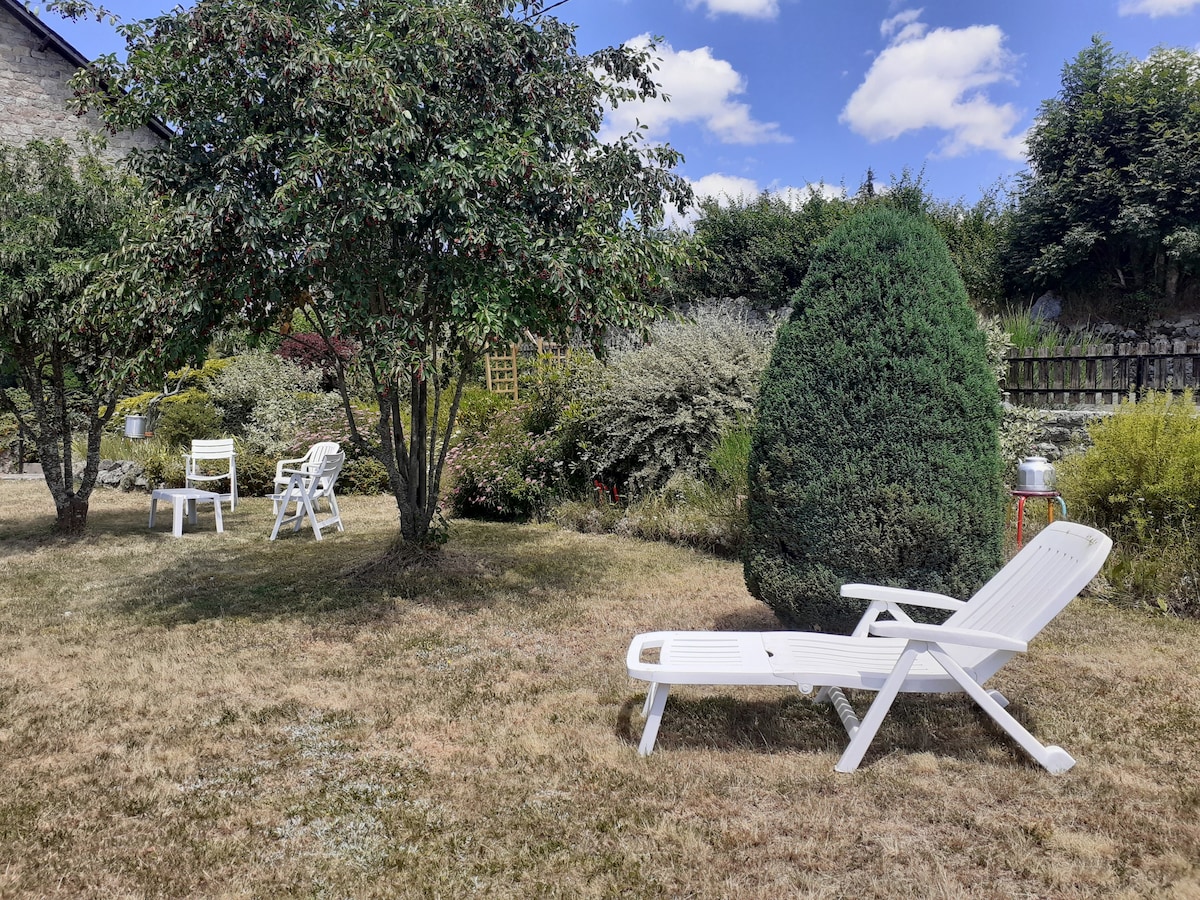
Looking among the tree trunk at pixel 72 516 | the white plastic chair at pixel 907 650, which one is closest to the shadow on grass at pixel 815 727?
the white plastic chair at pixel 907 650

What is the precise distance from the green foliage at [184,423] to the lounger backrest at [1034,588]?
12.7m

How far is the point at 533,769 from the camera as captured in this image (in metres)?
3.30

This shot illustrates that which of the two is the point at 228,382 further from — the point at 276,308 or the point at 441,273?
the point at 441,273

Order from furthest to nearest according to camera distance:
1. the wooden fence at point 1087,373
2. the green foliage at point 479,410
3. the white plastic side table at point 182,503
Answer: the green foliage at point 479,410 → the wooden fence at point 1087,373 → the white plastic side table at point 182,503

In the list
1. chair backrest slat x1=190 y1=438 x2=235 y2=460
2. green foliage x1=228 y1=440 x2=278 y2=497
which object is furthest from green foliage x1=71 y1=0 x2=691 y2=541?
green foliage x1=228 y1=440 x2=278 y2=497

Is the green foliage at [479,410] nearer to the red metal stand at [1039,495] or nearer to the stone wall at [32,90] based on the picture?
the red metal stand at [1039,495]

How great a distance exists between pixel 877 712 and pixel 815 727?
0.58 meters

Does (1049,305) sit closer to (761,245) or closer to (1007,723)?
(761,245)

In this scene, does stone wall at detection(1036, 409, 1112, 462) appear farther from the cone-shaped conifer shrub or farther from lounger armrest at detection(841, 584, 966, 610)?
lounger armrest at detection(841, 584, 966, 610)

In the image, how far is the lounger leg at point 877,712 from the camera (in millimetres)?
3100

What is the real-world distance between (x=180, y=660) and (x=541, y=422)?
6.02 m

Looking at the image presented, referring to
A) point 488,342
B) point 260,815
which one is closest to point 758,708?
point 260,815

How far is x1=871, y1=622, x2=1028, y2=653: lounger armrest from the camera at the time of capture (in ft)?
9.86

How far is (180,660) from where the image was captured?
189 inches
